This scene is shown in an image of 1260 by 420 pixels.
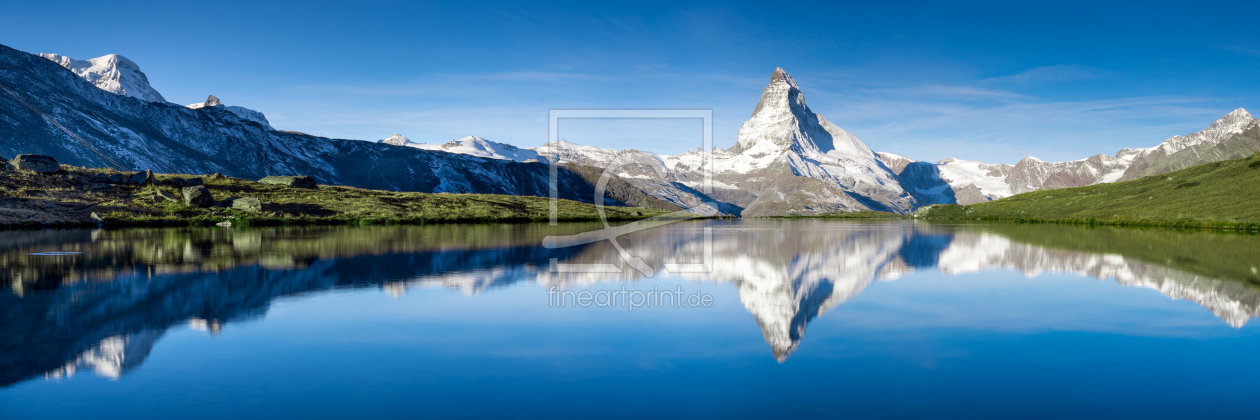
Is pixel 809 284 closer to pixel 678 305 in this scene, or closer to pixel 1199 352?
pixel 678 305

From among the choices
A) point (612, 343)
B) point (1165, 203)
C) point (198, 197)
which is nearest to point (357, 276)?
point (612, 343)

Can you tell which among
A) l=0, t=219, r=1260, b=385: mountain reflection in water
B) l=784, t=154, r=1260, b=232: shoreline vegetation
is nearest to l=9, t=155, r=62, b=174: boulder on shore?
l=0, t=219, r=1260, b=385: mountain reflection in water

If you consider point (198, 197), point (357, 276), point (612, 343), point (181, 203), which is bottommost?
point (612, 343)

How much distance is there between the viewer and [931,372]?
416 inches

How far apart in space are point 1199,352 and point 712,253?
24944mm

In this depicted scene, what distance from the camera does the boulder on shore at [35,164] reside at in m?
72.6

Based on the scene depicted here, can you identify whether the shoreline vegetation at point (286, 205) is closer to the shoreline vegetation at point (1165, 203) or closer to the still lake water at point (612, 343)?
the shoreline vegetation at point (1165, 203)

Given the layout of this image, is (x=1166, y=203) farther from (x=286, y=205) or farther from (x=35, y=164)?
(x=35, y=164)

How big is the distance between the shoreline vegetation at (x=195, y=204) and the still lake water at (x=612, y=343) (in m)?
43.3

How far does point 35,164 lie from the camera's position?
240 ft

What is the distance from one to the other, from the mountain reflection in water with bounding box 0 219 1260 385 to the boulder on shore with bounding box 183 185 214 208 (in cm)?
3384

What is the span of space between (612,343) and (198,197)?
7774 cm

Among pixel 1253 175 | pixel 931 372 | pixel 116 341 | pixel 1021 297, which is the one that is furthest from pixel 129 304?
pixel 1253 175

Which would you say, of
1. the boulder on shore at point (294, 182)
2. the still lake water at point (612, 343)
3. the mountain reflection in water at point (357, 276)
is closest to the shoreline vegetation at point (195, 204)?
the boulder on shore at point (294, 182)
